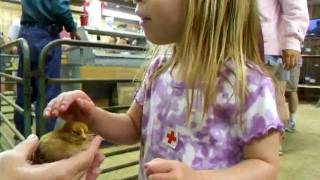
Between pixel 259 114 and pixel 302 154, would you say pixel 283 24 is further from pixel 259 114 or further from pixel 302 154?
pixel 302 154

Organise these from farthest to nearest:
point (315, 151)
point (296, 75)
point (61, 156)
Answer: point (296, 75) → point (315, 151) → point (61, 156)

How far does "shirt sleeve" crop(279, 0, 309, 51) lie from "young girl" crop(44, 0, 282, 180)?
820mm

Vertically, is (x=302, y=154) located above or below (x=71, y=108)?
below

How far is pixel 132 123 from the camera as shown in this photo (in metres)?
0.90

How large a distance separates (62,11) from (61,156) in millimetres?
1772

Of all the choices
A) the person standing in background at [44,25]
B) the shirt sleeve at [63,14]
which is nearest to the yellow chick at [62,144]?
the person standing in background at [44,25]

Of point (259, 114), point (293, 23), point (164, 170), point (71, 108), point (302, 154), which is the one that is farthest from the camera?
point (302, 154)

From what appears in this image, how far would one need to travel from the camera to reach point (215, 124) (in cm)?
71

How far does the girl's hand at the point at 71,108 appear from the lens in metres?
0.74

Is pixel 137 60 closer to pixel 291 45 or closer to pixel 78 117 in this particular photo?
pixel 291 45

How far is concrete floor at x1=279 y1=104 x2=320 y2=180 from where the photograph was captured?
2223 mm

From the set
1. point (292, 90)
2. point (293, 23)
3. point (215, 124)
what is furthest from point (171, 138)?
point (292, 90)

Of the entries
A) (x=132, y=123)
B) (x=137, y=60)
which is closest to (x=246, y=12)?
(x=132, y=123)

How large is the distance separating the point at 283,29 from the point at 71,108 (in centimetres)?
109
